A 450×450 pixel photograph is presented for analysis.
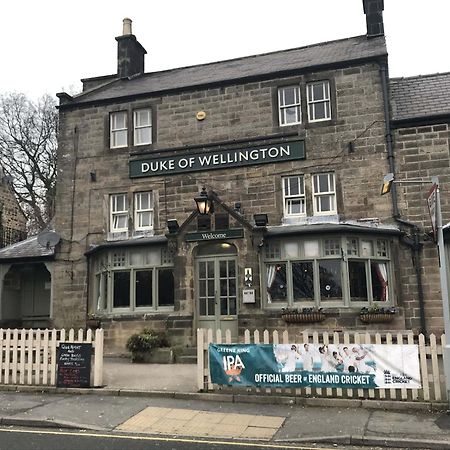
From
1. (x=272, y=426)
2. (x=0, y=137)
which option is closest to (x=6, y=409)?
(x=272, y=426)

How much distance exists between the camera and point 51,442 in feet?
22.9

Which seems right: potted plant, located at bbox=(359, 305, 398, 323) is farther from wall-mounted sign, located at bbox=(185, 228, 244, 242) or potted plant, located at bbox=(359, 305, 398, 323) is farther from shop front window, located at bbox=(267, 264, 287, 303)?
wall-mounted sign, located at bbox=(185, 228, 244, 242)

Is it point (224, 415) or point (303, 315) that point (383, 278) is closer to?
point (303, 315)

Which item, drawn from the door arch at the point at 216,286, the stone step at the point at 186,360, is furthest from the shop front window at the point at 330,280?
the stone step at the point at 186,360

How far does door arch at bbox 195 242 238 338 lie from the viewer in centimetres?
1508

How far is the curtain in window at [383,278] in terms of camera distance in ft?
47.0

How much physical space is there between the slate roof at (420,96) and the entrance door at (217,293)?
683 centimetres

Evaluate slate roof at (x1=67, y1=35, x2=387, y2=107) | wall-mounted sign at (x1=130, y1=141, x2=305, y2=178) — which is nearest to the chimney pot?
slate roof at (x1=67, y1=35, x2=387, y2=107)

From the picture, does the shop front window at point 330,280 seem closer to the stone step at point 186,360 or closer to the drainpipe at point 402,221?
the drainpipe at point 402,221

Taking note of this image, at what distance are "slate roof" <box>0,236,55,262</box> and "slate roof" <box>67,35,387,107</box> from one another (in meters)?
5.42

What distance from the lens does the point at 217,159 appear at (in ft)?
52.8

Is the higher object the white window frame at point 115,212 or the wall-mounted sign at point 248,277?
the white window frame at point 115,212

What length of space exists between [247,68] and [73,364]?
11879 millimetres

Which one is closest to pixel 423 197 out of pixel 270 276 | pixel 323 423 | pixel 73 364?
pixel 270 276
